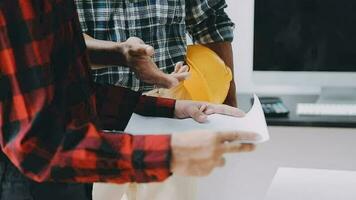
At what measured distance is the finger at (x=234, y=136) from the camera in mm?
607

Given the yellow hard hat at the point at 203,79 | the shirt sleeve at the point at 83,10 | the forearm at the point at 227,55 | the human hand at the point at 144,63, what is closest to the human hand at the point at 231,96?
the forearm at the point at 227,55

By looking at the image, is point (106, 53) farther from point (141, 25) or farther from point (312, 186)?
point (312, 186)

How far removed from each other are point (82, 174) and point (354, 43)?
1.17 metres

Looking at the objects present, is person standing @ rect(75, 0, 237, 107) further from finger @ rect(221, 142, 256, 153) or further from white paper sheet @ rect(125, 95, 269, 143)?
finger @ rect(221, 142, 256, 153)

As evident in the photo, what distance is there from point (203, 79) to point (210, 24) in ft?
0.68

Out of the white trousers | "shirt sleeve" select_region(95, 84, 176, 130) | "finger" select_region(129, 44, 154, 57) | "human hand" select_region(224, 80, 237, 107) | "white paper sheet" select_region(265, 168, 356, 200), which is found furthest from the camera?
"human hand" select_region(224, 80, 237, 107)

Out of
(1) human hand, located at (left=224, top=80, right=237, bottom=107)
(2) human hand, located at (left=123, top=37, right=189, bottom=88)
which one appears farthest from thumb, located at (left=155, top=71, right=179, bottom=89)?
(1) human hand, located at (left=224, top=80, right=237, bottom=107)

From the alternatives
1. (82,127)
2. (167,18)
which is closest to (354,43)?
(167,18)

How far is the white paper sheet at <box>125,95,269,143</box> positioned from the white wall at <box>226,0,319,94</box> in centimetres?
81

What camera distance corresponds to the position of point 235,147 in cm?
61

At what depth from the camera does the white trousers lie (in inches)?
57.8

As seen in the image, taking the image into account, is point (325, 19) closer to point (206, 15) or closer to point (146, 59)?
point (206, 15)

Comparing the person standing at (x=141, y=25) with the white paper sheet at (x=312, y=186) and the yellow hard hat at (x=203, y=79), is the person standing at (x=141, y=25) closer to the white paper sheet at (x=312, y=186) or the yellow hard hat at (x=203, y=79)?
the yellow hard hat at (x=203, y=79)

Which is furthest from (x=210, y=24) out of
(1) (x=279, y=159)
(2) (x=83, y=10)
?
(1) (x=279, y=159)
